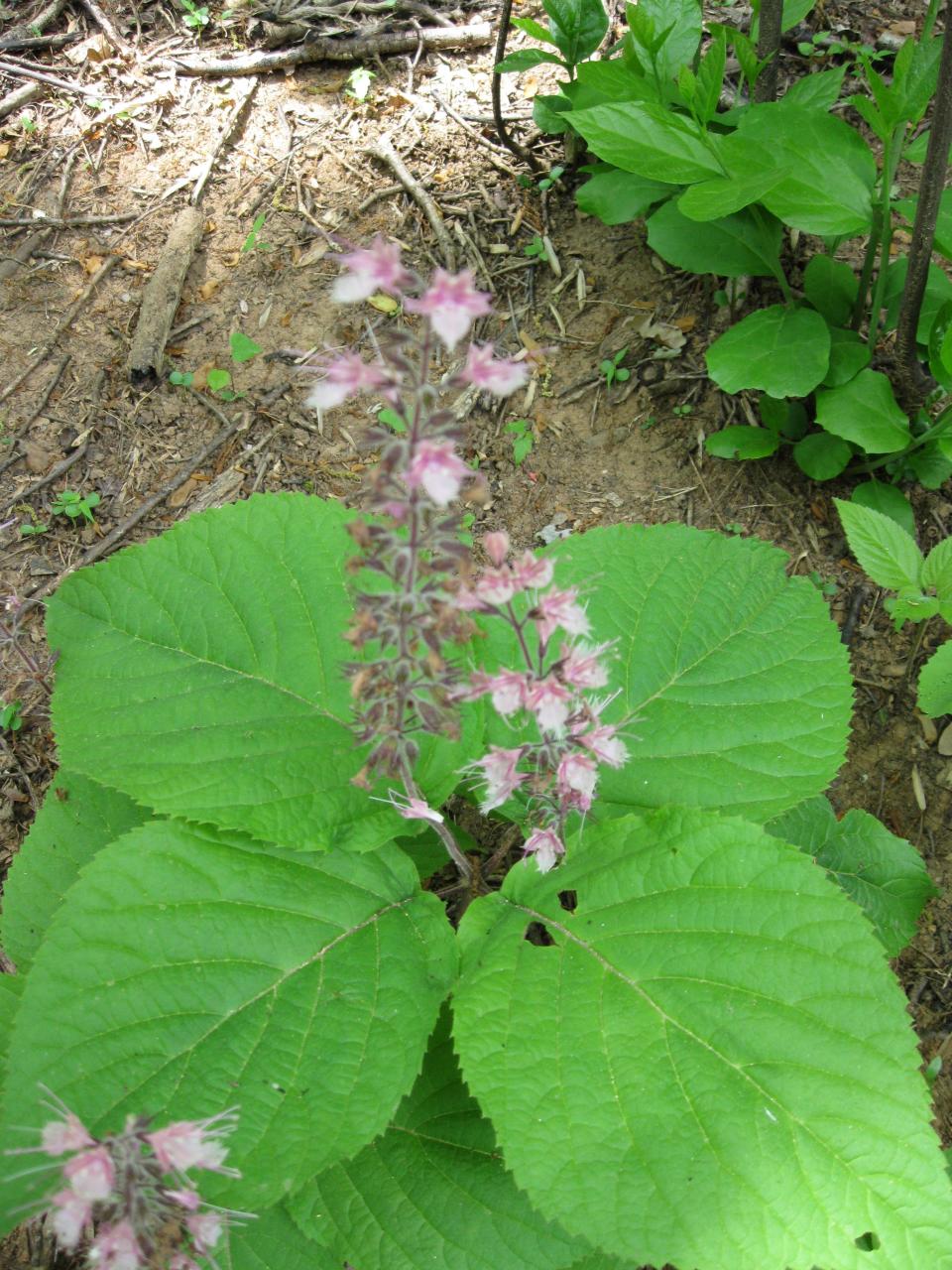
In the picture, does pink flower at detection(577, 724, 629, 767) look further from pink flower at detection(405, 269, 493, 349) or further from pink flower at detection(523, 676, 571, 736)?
pink flower at detection(405, 269, 493, 349)

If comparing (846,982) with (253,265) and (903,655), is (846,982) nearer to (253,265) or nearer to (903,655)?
(903,655)

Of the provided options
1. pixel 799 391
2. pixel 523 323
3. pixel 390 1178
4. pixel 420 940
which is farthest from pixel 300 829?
pixel 523 323

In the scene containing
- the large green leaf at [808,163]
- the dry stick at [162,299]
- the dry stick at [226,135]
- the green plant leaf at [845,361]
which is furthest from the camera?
the dry stick at [226,135]

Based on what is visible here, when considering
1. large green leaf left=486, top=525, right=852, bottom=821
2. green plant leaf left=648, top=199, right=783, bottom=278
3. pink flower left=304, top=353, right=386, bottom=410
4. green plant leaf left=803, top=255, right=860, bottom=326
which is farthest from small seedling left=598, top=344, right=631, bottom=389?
pink flower left=304, top=353, right=386, bottom=410

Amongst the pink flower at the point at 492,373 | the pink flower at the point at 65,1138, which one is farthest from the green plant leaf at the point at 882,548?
the pink flower at the point at 65,1138

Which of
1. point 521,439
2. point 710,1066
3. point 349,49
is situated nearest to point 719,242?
point 521,439

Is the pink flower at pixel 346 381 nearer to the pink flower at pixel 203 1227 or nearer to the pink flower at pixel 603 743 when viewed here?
the pink flower at pixel 603 743
